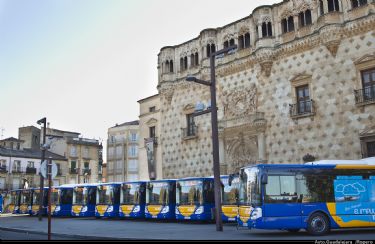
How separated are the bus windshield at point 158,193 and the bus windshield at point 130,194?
1294 mm

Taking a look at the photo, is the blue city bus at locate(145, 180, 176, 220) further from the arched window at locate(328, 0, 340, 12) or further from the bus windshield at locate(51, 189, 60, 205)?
the arched window at locate(328, 0, 340, 12)

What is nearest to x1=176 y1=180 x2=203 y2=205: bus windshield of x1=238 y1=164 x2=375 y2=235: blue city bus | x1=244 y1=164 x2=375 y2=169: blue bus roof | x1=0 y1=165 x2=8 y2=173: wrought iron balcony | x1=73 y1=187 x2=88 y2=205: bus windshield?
x1=238 y1=164 x2=375 y2=235: blue city bus

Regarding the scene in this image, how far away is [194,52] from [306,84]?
33.6ft

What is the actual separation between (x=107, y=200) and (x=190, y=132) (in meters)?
8.22

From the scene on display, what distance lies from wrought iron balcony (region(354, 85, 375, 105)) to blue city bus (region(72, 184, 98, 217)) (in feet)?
57.9

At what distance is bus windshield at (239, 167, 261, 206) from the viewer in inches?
575

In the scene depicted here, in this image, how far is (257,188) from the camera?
48.0 feet

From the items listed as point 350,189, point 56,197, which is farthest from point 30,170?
point 350,189

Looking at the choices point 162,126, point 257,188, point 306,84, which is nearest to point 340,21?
point 306,84

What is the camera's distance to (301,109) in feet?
84.4

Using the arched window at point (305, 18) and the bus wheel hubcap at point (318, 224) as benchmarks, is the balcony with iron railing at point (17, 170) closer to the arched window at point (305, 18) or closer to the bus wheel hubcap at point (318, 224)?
the arched window at point (305, 18)

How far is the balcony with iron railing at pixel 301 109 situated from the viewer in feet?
81.8

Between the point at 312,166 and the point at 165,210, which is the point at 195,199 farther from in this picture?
the point at 312,166

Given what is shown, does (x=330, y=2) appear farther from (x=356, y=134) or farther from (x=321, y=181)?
(x=321, y=181)
